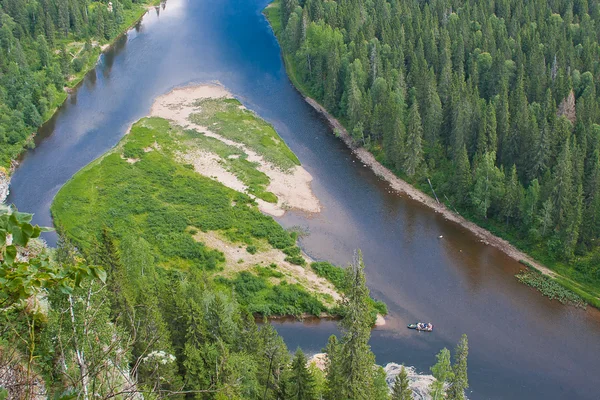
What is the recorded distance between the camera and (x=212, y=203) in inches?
3125

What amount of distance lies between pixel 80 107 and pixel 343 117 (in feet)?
142

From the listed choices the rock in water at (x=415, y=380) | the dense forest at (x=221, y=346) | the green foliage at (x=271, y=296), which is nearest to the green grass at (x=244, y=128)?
the green foliage at (x=271, y=296)

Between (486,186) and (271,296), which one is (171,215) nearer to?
(271,296)

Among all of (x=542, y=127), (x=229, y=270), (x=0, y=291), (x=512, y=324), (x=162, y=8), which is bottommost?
(x=512, y=324)

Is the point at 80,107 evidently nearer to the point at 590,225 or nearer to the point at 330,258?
the point at 330,258

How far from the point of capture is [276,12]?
144m

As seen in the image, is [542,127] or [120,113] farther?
[120,113]

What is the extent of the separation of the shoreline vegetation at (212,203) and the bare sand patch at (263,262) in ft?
0.36

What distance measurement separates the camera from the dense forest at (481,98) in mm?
71438

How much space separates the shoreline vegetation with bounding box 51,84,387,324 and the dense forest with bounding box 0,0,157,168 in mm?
16600

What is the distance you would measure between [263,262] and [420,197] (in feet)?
80.0

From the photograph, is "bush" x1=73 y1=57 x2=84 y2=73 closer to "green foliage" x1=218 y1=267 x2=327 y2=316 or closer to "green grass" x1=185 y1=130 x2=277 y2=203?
"green grass" x1=185 y1=130 x2=277 y2=203

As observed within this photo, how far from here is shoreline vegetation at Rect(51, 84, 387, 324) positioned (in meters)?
65.9

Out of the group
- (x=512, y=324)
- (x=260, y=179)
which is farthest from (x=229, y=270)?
(x=512, y=324)
